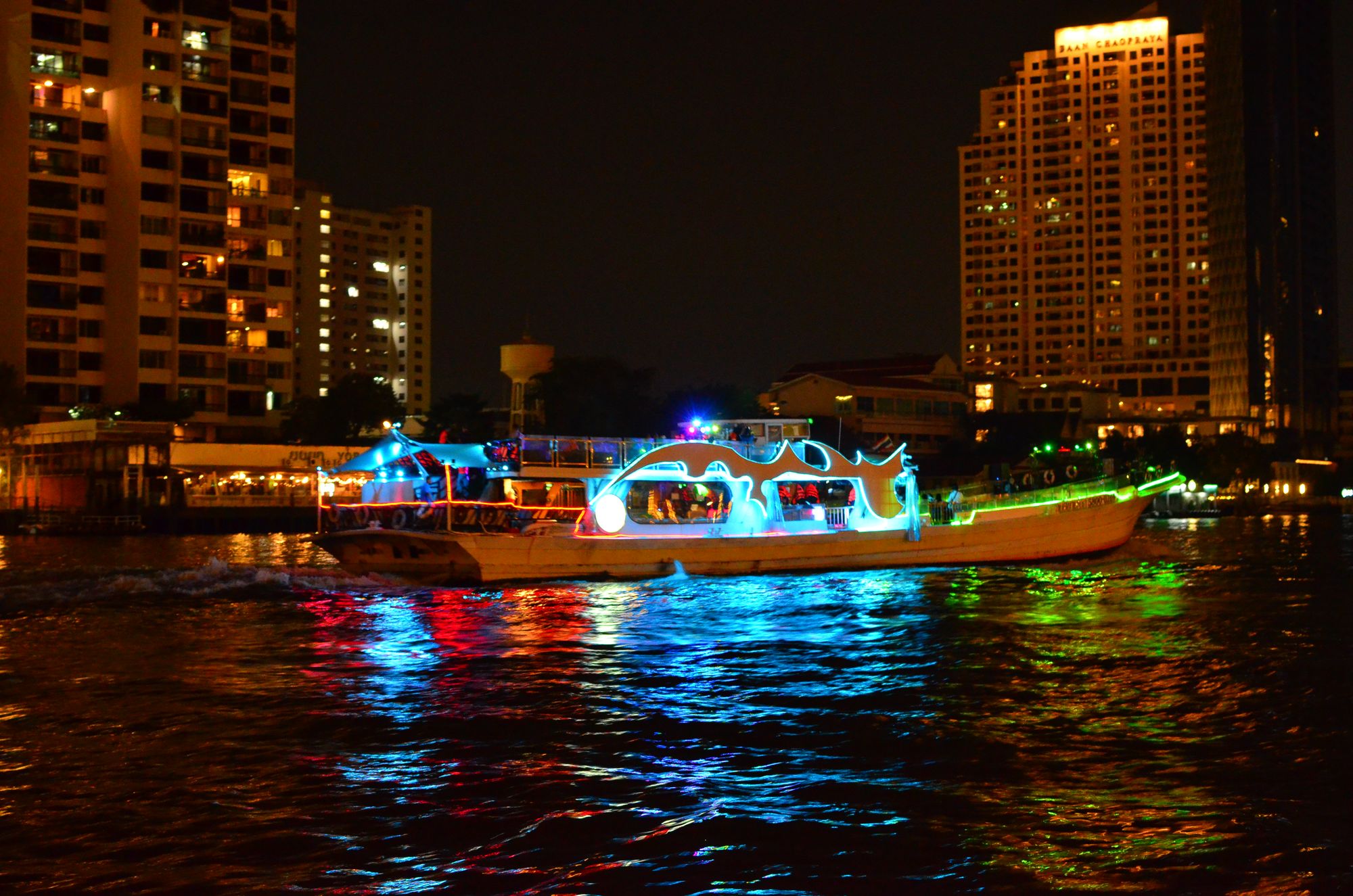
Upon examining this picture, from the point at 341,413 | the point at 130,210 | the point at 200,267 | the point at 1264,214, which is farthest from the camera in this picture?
the point at 1264,214

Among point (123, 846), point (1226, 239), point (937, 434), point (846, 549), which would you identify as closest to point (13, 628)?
point (123, 846)

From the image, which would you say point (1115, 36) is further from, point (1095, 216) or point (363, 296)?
point (363, 296)

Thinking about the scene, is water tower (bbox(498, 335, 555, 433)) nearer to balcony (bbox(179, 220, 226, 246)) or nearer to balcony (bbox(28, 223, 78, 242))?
balcony (bbox(179, 220, 226, 246))

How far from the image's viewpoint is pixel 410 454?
3003cm

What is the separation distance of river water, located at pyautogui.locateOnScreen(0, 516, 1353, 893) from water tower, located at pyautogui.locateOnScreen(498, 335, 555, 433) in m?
53.8

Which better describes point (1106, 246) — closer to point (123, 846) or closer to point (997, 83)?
point (997, 83)

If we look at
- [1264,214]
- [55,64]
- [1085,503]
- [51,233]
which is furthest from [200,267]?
[1264,214]

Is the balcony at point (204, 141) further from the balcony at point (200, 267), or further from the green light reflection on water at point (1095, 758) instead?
the green light reflection on water at point (1095, 758)

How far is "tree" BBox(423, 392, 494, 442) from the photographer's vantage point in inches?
3472

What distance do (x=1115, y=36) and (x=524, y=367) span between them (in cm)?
13242

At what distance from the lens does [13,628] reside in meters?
21.4

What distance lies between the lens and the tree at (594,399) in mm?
76375

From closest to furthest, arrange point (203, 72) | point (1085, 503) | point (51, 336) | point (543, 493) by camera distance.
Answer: point (543, 493) < point (1085, 503) < point (51, 336) < point (203, 72)

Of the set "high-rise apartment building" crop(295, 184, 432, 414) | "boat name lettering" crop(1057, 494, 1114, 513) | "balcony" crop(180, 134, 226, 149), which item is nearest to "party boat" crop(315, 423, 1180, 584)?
"boat name lettering" crop(1057, 494, 1114, 513)
